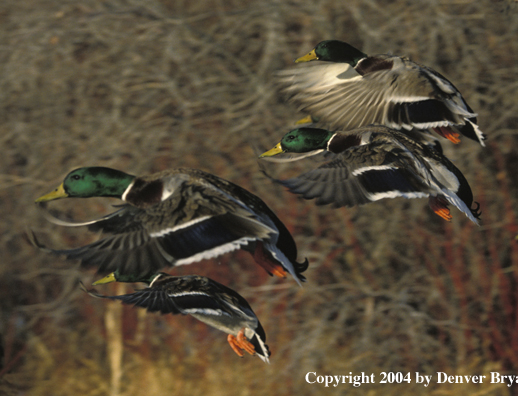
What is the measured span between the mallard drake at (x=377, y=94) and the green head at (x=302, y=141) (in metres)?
0.37

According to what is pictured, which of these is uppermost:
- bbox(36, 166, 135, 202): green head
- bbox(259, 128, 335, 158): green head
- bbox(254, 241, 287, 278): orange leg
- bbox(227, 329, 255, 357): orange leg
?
bbox(36, 166, 135, 202): green head

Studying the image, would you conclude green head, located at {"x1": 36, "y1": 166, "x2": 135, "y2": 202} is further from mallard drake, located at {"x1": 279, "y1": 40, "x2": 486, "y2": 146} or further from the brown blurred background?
the brown blurred background

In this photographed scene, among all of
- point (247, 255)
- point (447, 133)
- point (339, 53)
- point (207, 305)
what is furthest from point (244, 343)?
point (247, 255)

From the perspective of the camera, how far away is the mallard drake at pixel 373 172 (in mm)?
2939

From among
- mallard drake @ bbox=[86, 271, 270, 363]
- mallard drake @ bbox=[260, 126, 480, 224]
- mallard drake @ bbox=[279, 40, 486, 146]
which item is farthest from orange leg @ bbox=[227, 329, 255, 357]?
mallard drake @ bbox=[279, 40, 486, 146]

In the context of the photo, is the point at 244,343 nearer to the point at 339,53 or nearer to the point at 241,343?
the point at 241,343

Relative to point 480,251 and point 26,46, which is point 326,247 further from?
point 26,46

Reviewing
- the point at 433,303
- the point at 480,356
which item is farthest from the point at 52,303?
the point at 480,356

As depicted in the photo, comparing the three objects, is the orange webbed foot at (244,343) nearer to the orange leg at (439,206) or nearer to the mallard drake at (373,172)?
the mallard drake at (373,172)

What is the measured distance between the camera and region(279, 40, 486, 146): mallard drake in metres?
3.56

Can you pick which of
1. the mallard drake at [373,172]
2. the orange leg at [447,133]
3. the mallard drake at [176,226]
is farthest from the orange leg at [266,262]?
the orange leg at [447,133]

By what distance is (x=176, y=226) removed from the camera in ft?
8.06

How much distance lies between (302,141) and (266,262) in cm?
73

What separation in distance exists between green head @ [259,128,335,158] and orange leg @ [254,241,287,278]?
598mm
